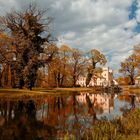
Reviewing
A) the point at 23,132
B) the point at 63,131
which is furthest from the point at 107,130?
the point at 23,132

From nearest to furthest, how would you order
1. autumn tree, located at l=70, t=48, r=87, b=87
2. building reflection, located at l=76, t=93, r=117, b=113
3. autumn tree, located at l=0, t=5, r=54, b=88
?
building reflection, located at l=76, t=93, r=117, b=113
autumn tree, located at l=0, t=5, r=54, b=88
autumn tree, located at l=70, t=48, r=87, b=87

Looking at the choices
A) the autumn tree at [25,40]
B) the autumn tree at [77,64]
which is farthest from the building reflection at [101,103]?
the autumn tree at [77,64]

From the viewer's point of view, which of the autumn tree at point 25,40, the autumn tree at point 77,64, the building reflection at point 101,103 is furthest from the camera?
the autumn tree at point 77,64

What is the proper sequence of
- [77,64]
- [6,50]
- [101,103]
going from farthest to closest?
1. [77,64]
2. [6,50]
3. [101,103]

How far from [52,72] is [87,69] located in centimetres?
2049

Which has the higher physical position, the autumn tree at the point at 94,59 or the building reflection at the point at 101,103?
the autumn tree at the point at 94,59

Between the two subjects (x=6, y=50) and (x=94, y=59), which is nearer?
(x=6, y=50)

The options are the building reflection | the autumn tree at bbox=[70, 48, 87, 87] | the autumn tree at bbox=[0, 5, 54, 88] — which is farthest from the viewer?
the autumn tree at bbox=[70, 48, 87, 87]

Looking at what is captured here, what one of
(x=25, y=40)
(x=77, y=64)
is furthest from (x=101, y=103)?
(x=77, y=64)

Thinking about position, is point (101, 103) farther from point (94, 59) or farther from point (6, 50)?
point (94, 59)

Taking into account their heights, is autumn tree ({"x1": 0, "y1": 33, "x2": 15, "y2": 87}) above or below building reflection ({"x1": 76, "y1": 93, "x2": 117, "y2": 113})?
above

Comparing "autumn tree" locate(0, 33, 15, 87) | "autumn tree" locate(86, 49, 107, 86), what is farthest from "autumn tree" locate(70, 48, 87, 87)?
"autumn tree" locate(0, 33, 15, 87)

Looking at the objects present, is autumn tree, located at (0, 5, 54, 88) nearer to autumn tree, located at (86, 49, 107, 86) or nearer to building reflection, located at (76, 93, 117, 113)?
building reflection, located at (76, 93, 117, 113)

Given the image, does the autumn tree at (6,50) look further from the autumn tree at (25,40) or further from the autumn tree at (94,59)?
the autumn tree at (94,59)
